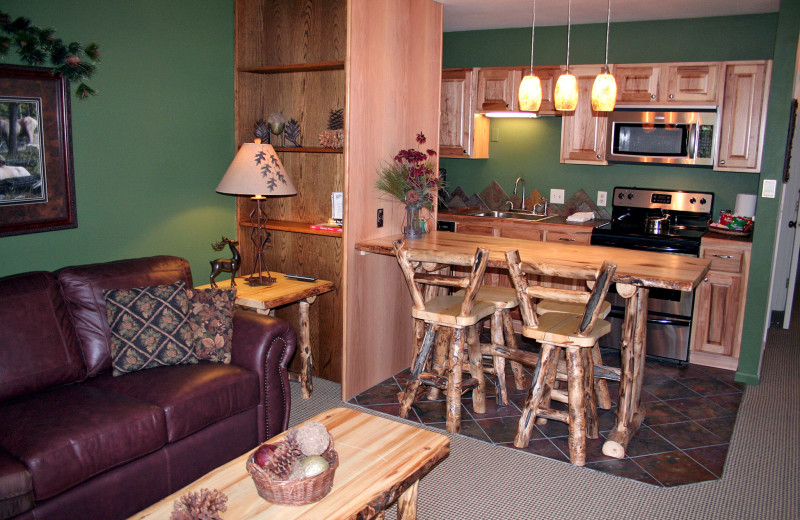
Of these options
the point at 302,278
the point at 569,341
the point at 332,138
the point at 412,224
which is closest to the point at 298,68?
the point at 332,138

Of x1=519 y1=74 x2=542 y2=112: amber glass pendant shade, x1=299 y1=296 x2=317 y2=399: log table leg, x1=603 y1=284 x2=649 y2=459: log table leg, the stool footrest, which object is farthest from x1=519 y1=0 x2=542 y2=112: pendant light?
x1=299 y1=296 x2=317 y2=399: log table leg

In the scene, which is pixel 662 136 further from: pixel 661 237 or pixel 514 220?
pixel 514 220

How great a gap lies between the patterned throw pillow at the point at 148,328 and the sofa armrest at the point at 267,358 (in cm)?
24

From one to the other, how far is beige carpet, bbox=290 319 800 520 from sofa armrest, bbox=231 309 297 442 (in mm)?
443

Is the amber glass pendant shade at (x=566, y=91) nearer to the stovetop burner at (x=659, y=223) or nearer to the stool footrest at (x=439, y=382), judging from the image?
the stool footrest at (x=439, y=382)

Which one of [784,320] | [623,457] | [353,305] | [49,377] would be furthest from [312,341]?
[784,320]

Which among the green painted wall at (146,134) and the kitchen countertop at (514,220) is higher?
the green painted wall at (146,134)

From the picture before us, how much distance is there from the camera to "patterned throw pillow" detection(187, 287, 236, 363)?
3.15m

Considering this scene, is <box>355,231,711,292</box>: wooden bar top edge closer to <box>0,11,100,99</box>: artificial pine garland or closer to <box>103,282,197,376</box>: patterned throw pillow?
<box>103,282,197,376</box>: patterned throw pillow

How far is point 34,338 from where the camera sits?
278 cm

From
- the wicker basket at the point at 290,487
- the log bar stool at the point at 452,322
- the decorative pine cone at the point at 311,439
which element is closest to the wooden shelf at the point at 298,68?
the log bar stool at the point at 452,322

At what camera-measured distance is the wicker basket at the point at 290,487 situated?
6.40 feet

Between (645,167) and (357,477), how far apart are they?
417 cm

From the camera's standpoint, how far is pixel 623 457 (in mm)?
3260
